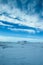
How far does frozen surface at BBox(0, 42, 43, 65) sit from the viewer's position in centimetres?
176

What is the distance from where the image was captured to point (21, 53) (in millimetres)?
1764

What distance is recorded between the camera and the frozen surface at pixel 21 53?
5.76 ft

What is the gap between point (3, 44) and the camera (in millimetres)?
1769

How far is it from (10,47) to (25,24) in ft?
1.05

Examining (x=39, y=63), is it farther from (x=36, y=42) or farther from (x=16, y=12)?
(x=16, y=12)

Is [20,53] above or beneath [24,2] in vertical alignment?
beneath

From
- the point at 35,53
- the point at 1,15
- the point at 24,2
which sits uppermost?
the point at 24,2

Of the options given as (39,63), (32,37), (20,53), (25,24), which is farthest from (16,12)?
(39,63)

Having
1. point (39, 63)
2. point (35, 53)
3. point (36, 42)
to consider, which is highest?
point (36, 42)

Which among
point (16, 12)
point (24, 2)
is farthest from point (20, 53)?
point (24, 2)

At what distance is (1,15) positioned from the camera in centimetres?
180

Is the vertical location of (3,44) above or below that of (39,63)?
above

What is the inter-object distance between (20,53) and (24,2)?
594mm

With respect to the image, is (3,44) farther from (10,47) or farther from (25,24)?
(25,24)
